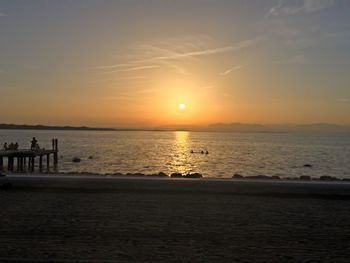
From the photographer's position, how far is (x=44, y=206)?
8859mm

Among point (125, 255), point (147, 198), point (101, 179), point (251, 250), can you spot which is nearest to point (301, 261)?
point (251, 250)

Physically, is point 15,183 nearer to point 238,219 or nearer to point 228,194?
point 228,194

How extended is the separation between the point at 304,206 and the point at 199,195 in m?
2.36

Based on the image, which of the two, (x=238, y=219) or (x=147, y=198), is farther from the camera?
(x=147, y=198)

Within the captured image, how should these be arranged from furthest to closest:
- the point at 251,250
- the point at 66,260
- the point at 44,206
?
the point at 44,206 < the point at 251,250 < the point at 66,260

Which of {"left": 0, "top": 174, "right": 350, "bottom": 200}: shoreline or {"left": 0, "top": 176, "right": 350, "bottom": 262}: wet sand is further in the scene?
{"left": 0, "top": 174, "right": 350, "bottom": 200}: shoreline

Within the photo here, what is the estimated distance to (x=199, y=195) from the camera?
1044cm

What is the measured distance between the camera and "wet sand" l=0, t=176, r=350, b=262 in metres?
5.58

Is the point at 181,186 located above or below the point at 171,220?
above

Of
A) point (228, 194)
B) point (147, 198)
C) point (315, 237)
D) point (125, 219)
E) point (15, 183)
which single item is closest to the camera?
point (315, 237)

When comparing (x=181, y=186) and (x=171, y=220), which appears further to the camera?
(x=181, y=186)

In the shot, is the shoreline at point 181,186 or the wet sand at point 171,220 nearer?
the wet sand at point 171,220

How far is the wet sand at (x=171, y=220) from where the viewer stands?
5582 mm

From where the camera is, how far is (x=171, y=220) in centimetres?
757
